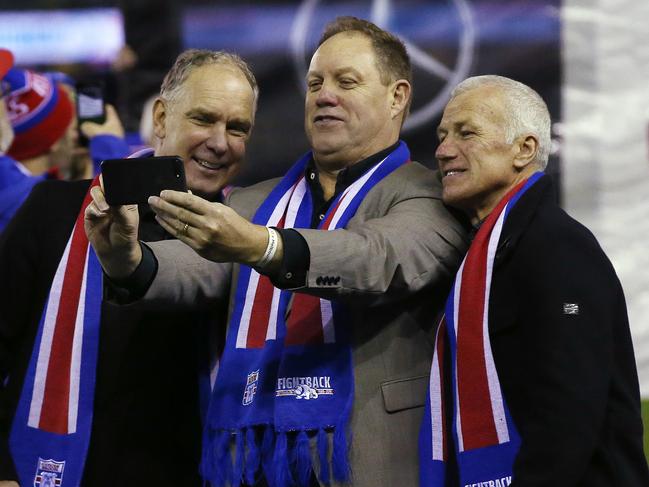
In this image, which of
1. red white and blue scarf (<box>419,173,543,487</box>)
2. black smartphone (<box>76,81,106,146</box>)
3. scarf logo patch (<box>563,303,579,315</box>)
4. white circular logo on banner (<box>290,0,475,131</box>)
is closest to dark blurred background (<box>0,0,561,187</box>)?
white circular logo on banner (<box>290,0,475,131</box>)

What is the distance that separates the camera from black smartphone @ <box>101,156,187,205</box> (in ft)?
7.44

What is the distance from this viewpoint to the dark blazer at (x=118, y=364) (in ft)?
9.00

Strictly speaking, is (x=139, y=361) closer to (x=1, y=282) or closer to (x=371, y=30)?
(x=1, y=282)

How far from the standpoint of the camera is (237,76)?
2912 millimetres

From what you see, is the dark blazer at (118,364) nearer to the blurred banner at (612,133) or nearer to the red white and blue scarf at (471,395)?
the red white and blue scarf at (471,395)

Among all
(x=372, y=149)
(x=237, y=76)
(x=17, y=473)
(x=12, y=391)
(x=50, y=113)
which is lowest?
(x=17, y=473)

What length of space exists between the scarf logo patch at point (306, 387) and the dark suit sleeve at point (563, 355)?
37 cm

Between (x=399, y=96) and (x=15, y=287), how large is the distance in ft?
3.19

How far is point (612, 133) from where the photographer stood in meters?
4.36

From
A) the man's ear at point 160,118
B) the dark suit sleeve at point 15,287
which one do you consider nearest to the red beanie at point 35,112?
the man's ear at point 160,118

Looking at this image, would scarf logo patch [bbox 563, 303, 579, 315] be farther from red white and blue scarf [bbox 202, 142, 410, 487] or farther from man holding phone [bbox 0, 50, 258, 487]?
man holding phone [bbox 0, 50, 258, 487]

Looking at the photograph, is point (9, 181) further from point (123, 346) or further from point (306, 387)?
point (306, 387)

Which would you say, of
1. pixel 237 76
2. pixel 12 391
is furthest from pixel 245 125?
pixel 12 391

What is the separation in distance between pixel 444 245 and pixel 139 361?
2.47ft
